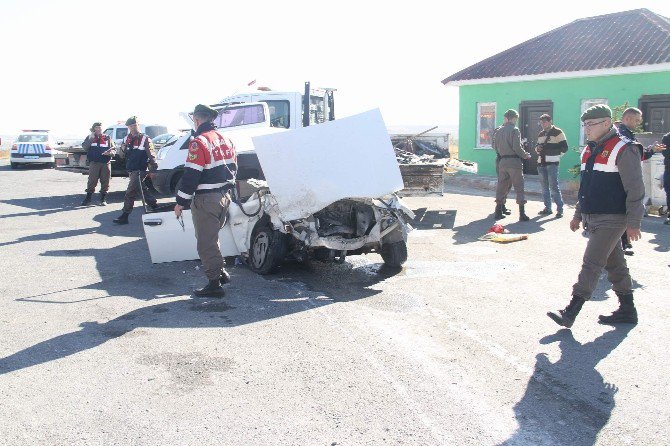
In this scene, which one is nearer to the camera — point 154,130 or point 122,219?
point 122,219

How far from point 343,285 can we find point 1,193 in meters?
12.9

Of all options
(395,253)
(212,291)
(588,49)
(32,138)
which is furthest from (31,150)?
(395,253)

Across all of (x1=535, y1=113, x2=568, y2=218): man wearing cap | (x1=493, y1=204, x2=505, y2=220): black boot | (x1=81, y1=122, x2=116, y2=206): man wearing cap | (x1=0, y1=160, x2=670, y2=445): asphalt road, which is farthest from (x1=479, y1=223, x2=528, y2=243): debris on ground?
(x1=81, y1=122, x2=116, y2=206): man wearing cap

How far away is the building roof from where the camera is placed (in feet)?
56.2

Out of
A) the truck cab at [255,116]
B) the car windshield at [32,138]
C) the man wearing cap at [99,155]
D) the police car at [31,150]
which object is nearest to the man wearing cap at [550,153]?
the truck cab at [255,116]

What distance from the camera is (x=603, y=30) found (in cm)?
1956

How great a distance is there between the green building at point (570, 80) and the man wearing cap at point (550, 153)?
6.12 meters

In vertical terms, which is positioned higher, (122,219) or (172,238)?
(172,238)

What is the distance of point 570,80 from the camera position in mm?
18234

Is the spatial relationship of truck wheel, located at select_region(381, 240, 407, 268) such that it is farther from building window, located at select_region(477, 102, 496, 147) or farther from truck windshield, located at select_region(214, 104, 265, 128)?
building window, located at select_region(477, 102, 496, 147)

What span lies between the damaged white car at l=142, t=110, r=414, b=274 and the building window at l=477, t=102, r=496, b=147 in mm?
13717

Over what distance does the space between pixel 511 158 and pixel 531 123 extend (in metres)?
8.19

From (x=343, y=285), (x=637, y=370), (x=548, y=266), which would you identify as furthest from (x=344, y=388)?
(x=548, y=266)

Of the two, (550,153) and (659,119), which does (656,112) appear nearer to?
(659,119)
